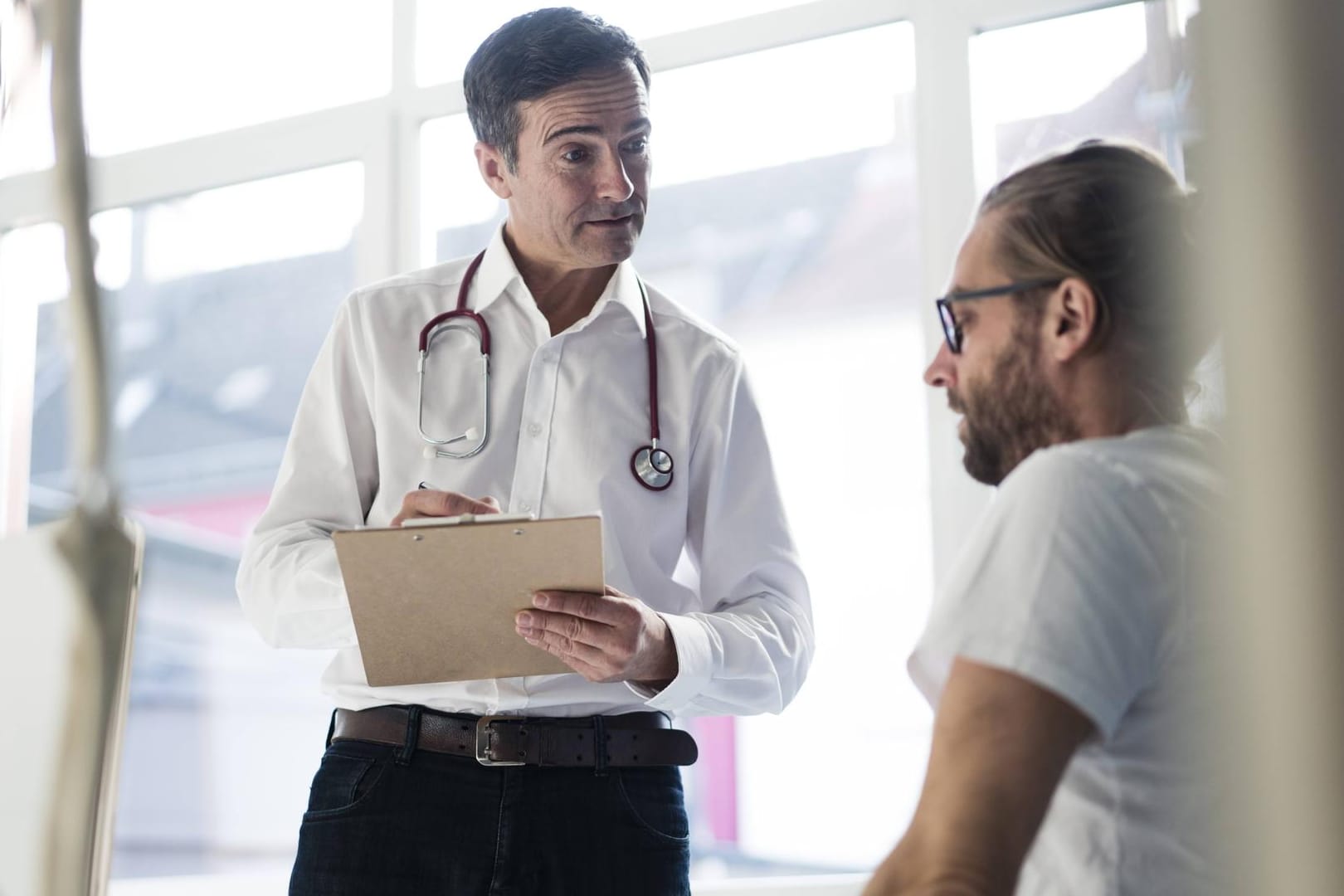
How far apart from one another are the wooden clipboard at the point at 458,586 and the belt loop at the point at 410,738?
95 millimetres

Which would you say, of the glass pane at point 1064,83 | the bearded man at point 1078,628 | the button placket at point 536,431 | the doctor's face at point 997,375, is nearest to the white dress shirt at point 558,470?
the button placket at point 536,431

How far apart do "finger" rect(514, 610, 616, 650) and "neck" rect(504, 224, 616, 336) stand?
62cm

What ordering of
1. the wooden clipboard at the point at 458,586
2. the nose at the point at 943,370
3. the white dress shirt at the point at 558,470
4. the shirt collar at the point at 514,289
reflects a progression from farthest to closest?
the shirt collar at the point at 514,289 → the white dress shirt at the point at 558,470 → the wooden clipboard at the point at 458,586 → the nose at the point at 943,370

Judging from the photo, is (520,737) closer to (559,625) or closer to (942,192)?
(559,625)

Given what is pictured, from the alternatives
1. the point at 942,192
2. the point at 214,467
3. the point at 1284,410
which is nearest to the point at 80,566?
the point at 1284,410

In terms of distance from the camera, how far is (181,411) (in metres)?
3.53

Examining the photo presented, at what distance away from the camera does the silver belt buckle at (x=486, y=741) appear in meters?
1.56

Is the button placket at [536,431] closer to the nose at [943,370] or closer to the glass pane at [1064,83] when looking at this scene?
the nose at [943,370]

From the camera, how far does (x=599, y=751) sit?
1587 mm

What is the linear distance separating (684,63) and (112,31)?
8.89 feet

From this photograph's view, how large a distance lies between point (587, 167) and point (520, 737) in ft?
2.63

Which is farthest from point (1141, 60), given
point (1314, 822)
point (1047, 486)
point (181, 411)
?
point (1314, 822)

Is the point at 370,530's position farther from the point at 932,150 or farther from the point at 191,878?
the point at 191,878

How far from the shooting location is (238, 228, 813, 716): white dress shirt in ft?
5.45
